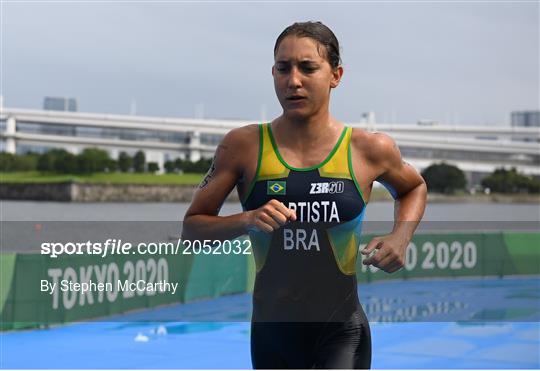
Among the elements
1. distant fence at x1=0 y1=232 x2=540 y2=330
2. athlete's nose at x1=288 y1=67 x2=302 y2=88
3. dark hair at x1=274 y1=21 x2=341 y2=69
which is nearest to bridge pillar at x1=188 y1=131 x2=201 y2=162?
distant fence at x1=0 y1=232 x2=540 y2=330

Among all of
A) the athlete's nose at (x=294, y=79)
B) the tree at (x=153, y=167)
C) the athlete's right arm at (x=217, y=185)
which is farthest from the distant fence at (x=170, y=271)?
the tree at (x=153, y=167)

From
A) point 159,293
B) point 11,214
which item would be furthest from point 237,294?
point 11,214

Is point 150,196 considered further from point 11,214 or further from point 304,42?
point 304,42

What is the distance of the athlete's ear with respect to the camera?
410 centimetres

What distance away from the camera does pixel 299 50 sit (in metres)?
3.97

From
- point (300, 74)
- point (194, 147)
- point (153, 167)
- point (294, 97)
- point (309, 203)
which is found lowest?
point (309, 203)

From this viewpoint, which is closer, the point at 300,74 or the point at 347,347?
the point at 300,74

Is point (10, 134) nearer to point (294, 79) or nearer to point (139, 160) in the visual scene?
point (139, 160)

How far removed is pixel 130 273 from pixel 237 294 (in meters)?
5.95

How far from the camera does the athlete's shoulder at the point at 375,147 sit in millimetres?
4184

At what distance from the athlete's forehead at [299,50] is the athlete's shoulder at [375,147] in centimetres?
46

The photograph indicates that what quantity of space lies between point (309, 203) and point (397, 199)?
566 mm

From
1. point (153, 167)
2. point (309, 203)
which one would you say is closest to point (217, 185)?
point (309, 203)

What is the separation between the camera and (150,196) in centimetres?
7450
